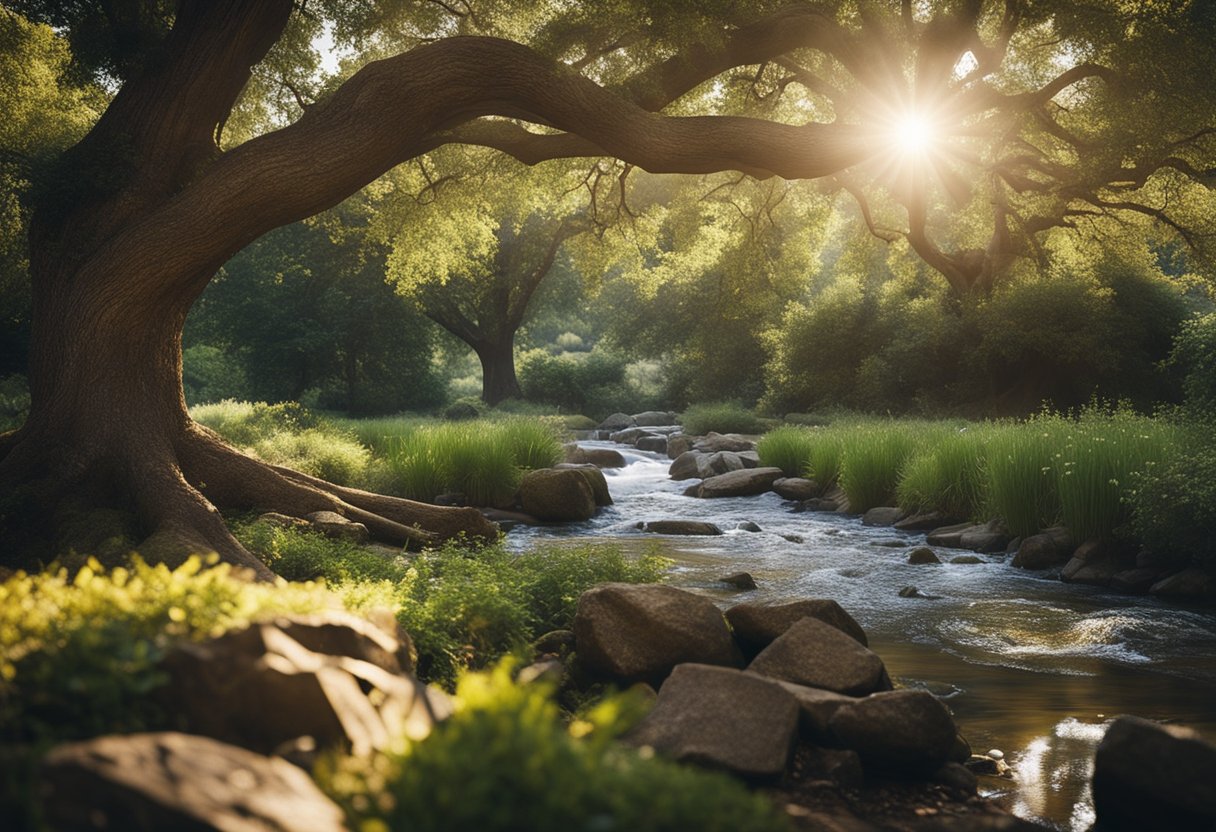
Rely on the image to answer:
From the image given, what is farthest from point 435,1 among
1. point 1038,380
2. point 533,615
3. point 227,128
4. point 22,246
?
point 1038,380

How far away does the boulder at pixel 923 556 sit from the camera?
11.9 meters

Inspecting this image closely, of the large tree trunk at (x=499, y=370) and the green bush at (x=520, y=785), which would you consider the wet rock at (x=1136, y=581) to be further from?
the large tree trunk at (x=499, y=370)

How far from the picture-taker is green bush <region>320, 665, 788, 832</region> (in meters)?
2.46

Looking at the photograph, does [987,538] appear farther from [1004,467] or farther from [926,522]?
[926,522]

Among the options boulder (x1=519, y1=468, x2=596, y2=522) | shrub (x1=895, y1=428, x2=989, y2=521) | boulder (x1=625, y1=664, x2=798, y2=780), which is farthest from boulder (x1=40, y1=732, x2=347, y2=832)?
shrub (x1=895, y1=428, x2=989, y2=521)

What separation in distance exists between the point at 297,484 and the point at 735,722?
26.3ft

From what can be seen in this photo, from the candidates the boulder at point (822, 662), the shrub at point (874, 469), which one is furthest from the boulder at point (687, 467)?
the boulder at point (822, 662)

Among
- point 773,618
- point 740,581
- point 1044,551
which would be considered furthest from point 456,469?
point 773,618

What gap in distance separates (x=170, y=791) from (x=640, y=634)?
4165 millimetres

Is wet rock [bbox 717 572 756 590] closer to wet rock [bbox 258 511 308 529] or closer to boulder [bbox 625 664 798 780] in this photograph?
wet rock [bbox 258 511 308 529]

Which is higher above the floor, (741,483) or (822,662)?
(741,483)

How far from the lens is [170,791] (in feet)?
7.70

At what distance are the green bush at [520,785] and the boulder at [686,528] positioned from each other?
11797 mm

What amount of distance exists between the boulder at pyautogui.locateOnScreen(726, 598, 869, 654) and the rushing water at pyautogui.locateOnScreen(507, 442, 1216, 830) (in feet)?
0.56
